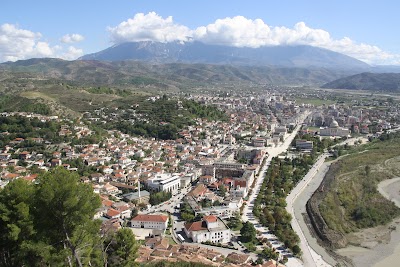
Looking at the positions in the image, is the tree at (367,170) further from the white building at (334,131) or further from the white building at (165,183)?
the white building at (334,131)

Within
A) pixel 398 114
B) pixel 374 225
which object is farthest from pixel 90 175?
pixel 398 114

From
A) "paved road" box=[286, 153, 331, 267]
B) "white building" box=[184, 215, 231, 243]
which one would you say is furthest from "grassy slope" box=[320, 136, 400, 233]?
"white building" box=[184, 215, 231, 243]

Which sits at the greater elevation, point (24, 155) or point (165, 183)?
point (24, 155)

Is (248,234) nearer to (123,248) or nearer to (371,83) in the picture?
(123,248)

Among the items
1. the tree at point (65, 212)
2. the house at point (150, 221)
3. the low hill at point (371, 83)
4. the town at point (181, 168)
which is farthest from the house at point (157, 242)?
the low hill at point (371, 83)

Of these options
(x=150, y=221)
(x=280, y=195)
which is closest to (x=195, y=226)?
(x=150, y=221)

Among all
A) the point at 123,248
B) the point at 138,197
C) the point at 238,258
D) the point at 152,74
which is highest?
the point at 152,74
